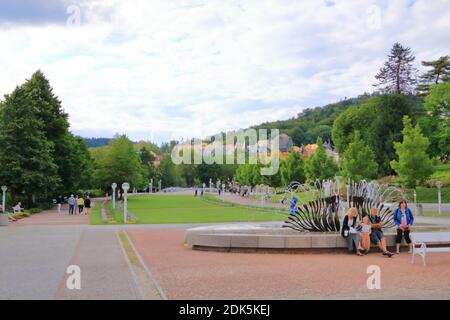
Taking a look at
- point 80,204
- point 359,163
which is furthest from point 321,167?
point 80,204

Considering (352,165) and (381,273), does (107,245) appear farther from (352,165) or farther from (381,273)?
(352,165)

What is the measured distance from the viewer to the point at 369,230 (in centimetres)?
1619

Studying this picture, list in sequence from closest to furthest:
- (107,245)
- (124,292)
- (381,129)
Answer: (124,292) → (107,245) → (381,129)

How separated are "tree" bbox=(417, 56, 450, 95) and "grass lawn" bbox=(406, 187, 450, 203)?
31.5 meters

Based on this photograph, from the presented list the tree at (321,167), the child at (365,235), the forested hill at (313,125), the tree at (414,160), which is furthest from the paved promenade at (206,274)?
the forested hill at (313,125)

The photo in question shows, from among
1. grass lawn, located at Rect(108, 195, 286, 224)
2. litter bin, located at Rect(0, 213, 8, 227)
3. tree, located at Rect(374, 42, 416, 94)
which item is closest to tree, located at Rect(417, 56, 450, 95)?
tree, located at Rect(374, 42, 416, 94)

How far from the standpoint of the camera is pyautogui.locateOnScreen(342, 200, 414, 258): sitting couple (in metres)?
16.1

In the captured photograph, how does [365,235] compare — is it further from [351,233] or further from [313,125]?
[313,125]

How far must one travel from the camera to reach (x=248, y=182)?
344 feet

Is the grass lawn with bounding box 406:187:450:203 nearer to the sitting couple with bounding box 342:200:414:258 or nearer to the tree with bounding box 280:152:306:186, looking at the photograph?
the tree with bounding box 280:152:306:186

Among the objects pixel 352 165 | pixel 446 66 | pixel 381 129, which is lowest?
pixel 352 165
